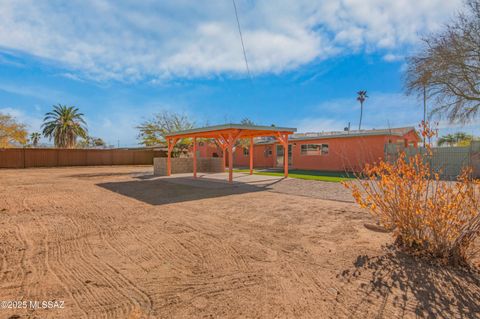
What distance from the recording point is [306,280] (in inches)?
103

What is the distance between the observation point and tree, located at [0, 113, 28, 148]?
21.6 meters

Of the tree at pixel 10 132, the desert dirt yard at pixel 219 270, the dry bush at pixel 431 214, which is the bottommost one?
the desert dirt yard at pixel 219 270

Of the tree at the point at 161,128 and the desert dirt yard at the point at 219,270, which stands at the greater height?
the tree at the point at 161,128

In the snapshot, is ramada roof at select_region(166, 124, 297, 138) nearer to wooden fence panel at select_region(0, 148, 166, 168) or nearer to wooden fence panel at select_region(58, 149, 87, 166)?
wooden fence panel at select_region(0, 148, 166, 168)

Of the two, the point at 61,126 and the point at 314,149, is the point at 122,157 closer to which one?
the point at 61,126

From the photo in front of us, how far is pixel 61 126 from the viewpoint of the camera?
3441 cm

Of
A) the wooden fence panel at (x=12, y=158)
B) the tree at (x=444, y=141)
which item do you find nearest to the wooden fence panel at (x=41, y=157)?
the wooden fence panel at (x=12, y=158)

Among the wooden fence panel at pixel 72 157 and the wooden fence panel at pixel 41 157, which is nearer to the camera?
the wooden fence panel at pixel 41 157

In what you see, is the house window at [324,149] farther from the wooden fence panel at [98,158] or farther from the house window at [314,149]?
the wooden fence panel at [98,158]

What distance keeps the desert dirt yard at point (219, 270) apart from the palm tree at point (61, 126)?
115 feet

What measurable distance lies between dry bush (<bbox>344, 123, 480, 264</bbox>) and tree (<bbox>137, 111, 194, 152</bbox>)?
746 inches

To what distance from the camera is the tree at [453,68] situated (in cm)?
1117

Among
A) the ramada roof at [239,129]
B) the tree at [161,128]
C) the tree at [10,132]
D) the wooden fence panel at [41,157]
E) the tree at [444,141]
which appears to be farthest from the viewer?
the wooden fence panel at [41,157]

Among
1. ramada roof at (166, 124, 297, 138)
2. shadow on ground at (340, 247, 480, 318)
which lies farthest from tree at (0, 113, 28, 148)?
shadow on ground at (340, 247, 480, 318)
